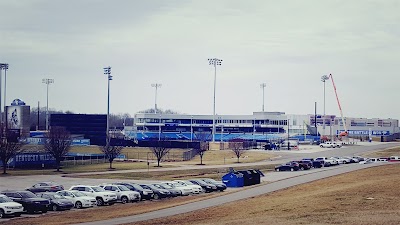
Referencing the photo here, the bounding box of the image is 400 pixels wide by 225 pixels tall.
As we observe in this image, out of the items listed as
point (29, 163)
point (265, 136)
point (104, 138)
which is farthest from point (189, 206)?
point (265, 136)

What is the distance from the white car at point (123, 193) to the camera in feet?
141

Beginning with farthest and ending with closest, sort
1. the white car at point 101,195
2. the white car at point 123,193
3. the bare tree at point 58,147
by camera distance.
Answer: the bare tree at point 58,147, the white car at point 123,193, the white car at point 101,195

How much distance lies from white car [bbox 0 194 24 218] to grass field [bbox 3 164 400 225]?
4.43ft

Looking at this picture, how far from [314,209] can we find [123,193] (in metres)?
15.9

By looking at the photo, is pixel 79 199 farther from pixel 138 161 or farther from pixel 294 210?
pixel 138 161

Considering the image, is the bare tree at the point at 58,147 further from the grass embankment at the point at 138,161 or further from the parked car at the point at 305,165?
the parked car at the point at 305,165

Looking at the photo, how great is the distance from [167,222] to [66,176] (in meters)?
43.0

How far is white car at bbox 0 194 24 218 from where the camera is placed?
1390 inches

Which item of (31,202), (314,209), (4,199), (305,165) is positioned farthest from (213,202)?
(305,165)

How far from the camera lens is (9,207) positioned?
117 ft

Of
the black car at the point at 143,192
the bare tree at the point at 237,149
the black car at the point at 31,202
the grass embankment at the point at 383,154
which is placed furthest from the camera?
the grass embankment at the point at 383,154

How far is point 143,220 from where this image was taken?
31.4 metres

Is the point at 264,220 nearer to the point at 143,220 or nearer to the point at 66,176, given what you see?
the point at 143,220

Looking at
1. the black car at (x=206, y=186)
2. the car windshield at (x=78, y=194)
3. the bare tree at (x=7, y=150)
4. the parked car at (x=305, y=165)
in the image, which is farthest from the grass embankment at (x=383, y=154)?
the car windshield at (x=78, y=194)
